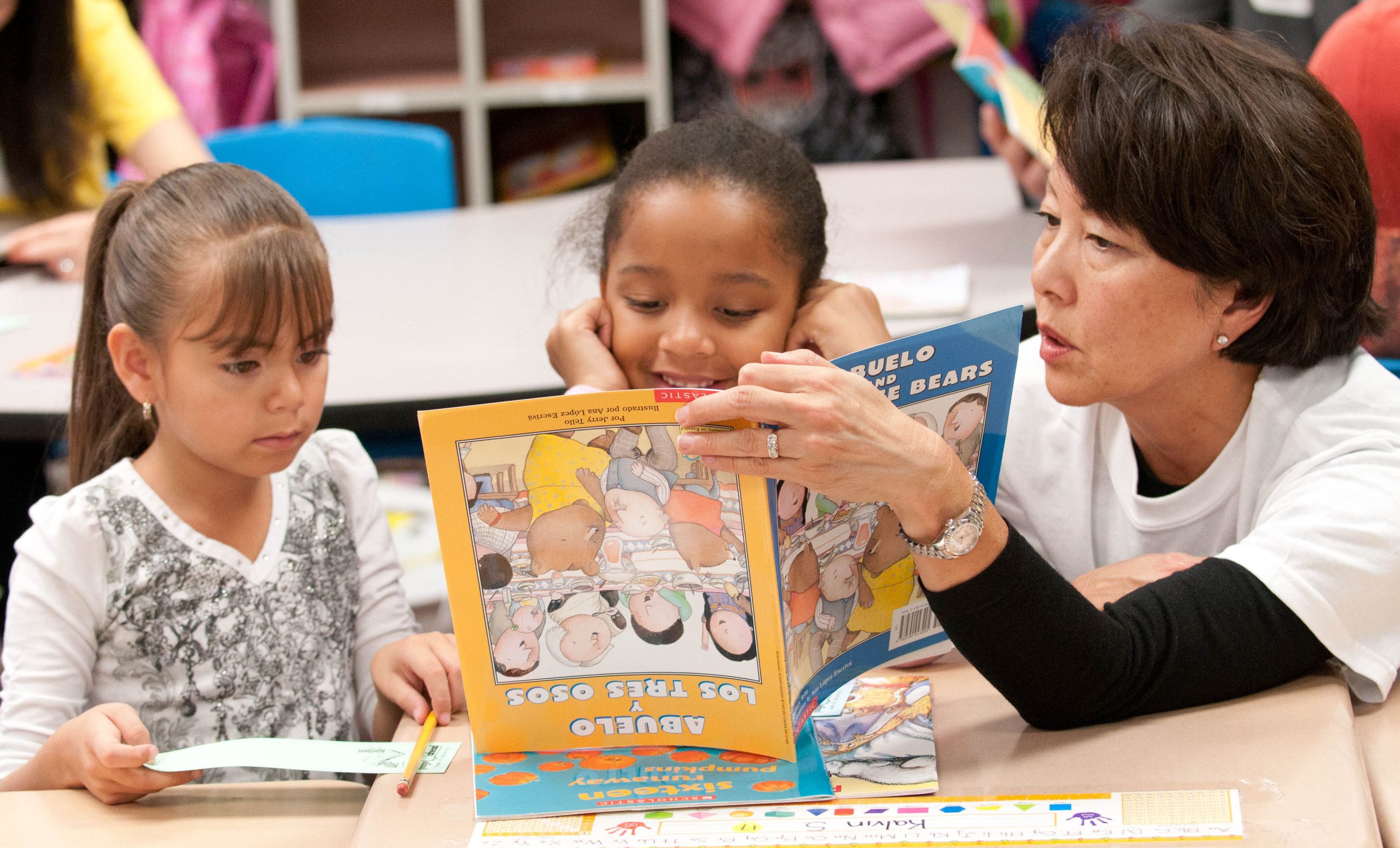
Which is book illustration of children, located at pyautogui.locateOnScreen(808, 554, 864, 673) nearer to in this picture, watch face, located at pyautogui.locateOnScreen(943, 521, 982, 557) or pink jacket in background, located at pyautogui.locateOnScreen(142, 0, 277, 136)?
watch face, located at pyautogui.locateOnScreen(943, 521, 982, 557)

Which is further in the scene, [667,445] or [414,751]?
[414,751]

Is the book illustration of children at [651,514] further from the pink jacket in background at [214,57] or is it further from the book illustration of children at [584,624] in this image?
the pink jacket in background at [214,57]

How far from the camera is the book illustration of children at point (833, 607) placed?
3.49ft

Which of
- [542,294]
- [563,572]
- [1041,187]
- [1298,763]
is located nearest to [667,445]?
[563,572]

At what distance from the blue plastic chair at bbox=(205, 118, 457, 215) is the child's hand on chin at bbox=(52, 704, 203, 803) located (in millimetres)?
2143

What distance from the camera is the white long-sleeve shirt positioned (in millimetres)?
1273

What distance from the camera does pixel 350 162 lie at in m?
3.13

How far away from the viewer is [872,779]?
1.04m

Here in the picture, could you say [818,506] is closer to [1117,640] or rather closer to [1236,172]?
[1117,640]

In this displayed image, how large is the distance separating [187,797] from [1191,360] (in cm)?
97

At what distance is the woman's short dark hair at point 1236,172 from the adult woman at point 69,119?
6.39ft

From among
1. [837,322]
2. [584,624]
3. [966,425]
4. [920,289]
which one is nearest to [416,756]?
[584,624]

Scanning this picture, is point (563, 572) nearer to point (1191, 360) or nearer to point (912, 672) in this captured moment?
point (912, 672)

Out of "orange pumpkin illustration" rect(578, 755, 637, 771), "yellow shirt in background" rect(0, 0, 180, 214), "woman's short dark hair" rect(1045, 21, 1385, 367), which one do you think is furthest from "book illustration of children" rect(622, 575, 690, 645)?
"yellow shirt in background" rect(0, 0, 180, 214)
